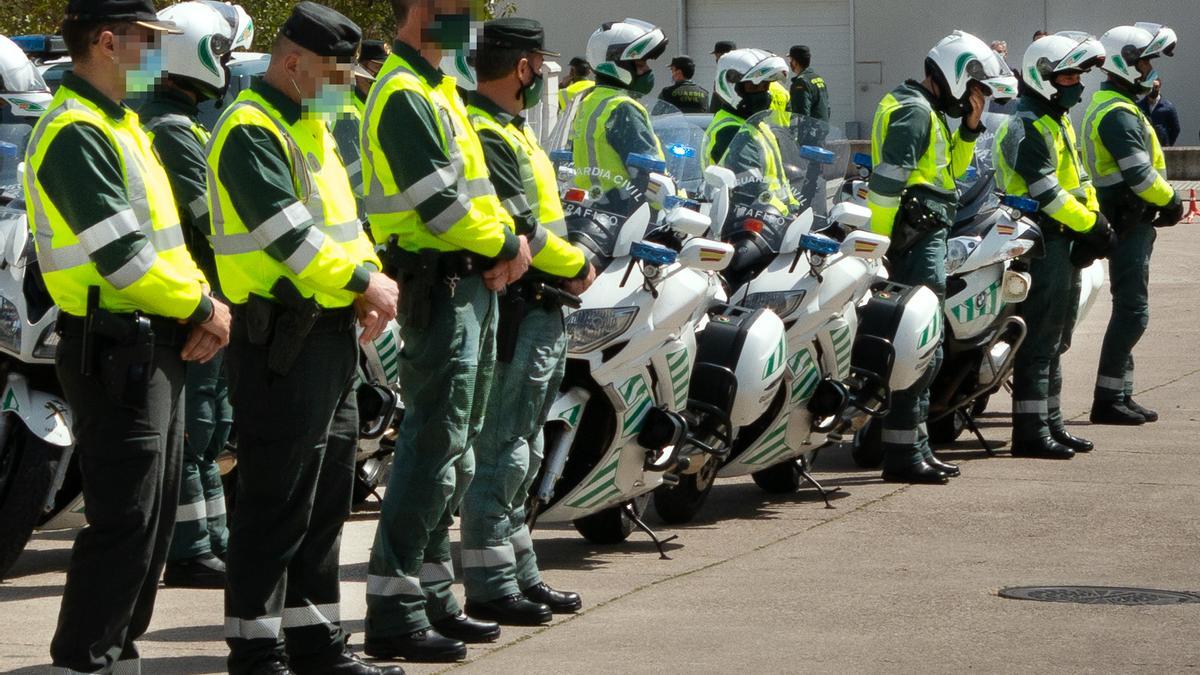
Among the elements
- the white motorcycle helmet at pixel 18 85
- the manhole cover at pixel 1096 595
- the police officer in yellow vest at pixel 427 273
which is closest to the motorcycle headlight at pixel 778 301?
the manhole cover at pixel 1096 595

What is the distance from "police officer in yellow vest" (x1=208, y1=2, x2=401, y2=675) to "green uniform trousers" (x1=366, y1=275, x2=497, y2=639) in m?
0.34

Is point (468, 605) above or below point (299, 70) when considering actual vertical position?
below

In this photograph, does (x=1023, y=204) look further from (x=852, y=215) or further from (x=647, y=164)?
(x=647, y=164)

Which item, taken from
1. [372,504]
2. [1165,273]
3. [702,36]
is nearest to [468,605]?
[372,504]

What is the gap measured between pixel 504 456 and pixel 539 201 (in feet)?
2.73

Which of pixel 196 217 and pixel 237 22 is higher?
pixel 237 22

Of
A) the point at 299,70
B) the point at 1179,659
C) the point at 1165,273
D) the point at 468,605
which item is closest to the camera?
the point at 299,70

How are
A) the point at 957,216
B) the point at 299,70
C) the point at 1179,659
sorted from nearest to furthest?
the point at 299,70 < the point at 1179,659 < the point at 957,216

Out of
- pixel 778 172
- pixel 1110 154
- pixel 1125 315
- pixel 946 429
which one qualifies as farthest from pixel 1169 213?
pixel 778 172

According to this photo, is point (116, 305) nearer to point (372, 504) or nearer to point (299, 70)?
point (299, 70)

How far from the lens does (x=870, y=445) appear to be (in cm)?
1028

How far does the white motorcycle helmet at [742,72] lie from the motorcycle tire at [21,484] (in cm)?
589

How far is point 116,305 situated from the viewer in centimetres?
520

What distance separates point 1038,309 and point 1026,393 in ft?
1.45
